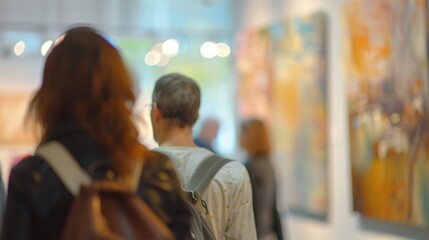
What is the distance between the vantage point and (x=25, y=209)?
8.67 feet

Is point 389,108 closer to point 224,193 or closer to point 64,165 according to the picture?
point 224,193

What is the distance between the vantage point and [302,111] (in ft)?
32.0

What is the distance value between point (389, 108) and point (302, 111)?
2301mm

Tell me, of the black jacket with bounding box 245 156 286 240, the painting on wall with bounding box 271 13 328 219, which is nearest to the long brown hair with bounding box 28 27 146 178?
the black jacket with bounding box 245 156 286 240

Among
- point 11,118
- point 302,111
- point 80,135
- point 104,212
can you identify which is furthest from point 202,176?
point 11,118

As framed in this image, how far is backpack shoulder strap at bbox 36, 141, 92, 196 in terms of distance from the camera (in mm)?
2617

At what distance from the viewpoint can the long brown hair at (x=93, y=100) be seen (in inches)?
106

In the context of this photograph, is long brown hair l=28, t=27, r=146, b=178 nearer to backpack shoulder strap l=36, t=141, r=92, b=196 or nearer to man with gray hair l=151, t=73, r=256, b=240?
backpack shoulder strap l=36, t=141, r=92, b=196

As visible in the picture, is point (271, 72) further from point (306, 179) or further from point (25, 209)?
point (25, 209)

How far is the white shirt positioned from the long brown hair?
58.9 inches

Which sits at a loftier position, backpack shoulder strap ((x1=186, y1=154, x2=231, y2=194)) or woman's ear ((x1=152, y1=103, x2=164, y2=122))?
woman's ear ((x1=152, y1=103, x2=164, y2=122))

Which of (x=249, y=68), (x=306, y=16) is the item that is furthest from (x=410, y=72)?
(x=249, y=68)

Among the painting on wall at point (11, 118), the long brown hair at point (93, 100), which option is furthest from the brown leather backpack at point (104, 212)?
the painting on wall at point (11, 118)

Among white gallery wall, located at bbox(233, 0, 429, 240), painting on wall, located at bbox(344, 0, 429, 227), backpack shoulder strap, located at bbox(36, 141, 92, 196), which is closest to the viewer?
backpack shoulder strap, located at bbox(36, 141, 92, 196)
